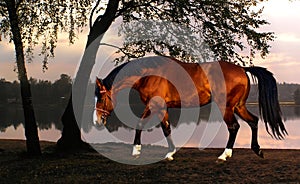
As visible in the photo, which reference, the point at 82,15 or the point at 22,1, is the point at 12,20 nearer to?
the point at 22,1

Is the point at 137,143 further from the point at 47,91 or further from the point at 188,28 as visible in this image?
the point at 47,91

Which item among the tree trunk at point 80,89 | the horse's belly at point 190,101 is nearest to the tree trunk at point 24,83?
the tree trunk at point 80,89

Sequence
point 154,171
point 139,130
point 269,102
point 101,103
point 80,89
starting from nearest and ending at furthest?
point 154,171 < point 101,103 < point 139,130 < point 269,102 < point 80,89

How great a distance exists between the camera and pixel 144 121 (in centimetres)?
1002

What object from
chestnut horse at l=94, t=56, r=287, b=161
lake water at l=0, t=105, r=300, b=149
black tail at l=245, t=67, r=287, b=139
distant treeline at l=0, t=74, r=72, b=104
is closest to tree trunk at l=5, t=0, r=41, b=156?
lake water at l=0, t=105, r=300, b=149

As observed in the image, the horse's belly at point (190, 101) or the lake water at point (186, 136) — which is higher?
the horse's belly at point (190, 101)

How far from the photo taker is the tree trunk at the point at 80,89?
14.0 meters

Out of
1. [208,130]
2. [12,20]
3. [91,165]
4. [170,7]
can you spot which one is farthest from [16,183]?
[208,130]

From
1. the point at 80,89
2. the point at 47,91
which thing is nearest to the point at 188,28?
the point at 80,89

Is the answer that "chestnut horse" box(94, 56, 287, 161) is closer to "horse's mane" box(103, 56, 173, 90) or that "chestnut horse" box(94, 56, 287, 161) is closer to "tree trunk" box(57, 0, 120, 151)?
"horse's mane" box(103, 56, 173, 90)

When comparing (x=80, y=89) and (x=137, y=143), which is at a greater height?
(x=80, y=89)

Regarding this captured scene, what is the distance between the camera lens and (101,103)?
964cm

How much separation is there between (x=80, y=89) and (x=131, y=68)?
4.40 metres

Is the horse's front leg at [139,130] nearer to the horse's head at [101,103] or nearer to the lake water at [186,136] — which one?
the horse's head at [101,103]
